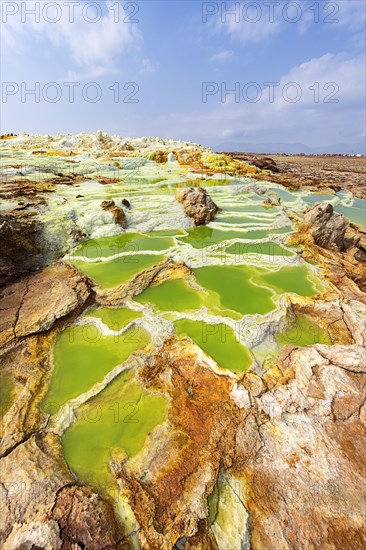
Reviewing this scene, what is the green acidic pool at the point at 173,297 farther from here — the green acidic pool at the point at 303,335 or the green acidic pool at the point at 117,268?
the green acidic pool at the point at 303,335

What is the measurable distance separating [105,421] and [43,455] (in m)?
1.34

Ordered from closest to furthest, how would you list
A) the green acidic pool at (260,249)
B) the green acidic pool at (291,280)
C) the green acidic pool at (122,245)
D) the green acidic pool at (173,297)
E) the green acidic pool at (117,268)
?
the green acidic pool at (173,297)
the green acidic pool at (291,280)
the green acidic pool at (117,268)
the green acidic pool at (122,245)
the green acidic pool at (260,249)

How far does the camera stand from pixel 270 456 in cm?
568

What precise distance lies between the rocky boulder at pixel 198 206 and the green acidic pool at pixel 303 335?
11.1m

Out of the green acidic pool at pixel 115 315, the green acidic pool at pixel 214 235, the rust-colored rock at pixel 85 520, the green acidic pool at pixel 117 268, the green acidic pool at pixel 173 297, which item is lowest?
the rust-colored rock at pixel 85 520

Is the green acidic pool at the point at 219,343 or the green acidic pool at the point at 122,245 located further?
the green acidic pool at the point at 122,245

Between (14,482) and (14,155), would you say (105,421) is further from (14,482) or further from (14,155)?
(14,155)

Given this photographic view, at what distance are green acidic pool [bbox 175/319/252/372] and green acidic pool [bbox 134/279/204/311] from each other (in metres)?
0.91

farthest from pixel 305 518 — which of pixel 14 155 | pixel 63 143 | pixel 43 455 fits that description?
pixel 63 143

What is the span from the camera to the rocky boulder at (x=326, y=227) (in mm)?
16031

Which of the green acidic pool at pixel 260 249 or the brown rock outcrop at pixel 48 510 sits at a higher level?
the green acidic pool at pixel 260 249

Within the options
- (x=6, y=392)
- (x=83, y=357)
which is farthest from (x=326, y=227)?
(x=6, y=392)

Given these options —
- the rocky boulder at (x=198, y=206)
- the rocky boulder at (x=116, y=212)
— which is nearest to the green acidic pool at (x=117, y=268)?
the rocky boulder at (x=116, y=212)

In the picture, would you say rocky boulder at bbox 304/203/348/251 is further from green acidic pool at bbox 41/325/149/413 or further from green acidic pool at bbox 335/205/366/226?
green acidic pool at bbox 41/325/149/413
